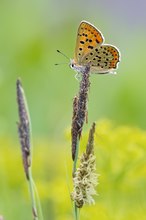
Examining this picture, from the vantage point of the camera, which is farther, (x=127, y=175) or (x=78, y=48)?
(x=127, y=175)

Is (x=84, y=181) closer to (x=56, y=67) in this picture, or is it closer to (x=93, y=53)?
(x=93, y=53)

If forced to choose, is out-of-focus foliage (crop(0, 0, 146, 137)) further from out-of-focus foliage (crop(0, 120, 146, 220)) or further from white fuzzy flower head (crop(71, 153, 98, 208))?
white fuzzy flower head (crop(71, 153, 98, 208))

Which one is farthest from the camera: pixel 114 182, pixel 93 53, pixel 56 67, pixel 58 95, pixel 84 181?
pixel 56 67

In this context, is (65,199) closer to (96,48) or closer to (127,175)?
(127,175)

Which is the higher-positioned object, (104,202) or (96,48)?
(96,48)

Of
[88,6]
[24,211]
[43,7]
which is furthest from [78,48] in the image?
[88,6]

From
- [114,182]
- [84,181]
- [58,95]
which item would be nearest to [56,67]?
[58,95]

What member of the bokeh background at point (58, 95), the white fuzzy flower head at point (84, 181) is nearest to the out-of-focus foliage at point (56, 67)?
the bokeh background at point (58, 95)
